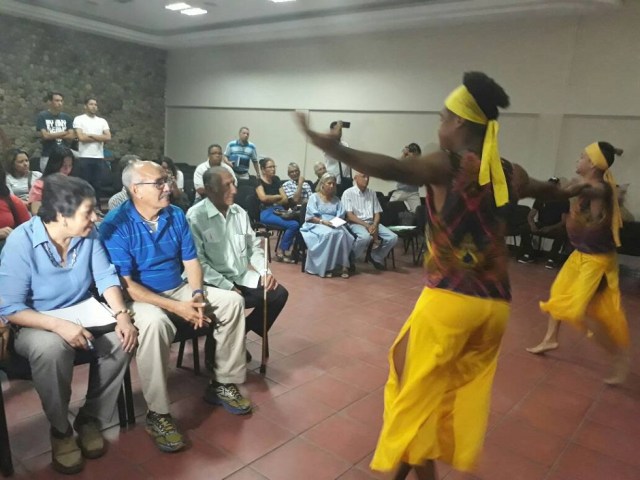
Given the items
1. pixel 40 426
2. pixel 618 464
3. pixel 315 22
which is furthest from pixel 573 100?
pixel 40 426

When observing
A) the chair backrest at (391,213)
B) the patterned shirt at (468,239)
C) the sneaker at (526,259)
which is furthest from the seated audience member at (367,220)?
the patterned shirt at (468,239)

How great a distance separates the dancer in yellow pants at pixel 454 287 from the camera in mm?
1446

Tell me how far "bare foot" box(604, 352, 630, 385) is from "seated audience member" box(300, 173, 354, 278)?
8.98 ft

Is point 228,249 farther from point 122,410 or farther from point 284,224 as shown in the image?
point 284,224

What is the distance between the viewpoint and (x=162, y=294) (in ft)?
8.25

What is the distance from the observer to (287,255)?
6.03 metres

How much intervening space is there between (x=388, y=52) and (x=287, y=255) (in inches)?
159

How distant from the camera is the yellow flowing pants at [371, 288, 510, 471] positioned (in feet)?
5.01

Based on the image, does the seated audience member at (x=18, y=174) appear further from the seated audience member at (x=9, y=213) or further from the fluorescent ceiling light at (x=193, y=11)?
the fluorescent ceiling light at (x=193, y=11)

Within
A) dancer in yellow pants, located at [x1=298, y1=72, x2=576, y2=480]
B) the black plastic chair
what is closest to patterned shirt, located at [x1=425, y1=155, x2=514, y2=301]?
dancer in yellow pants, located at [x1=298, y1=72, x2=576, y2=480]

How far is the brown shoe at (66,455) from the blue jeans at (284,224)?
404 cm

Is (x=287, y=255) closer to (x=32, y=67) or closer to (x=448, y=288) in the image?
(x=448, y=288)

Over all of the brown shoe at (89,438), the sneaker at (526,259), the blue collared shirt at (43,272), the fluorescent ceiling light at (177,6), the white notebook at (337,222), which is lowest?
the brown shoe at (89,438)

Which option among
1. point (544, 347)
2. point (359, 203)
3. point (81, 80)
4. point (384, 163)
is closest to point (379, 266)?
point (359, 203)
